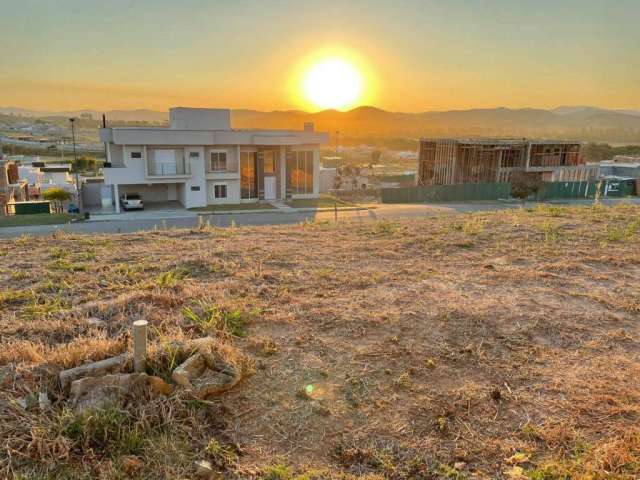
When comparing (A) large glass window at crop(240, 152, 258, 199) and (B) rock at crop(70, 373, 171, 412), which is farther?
(A) large glass window at crop(240, 152, 258, 199)

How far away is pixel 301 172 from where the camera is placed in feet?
119

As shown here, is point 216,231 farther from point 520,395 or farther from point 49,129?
point 49,129

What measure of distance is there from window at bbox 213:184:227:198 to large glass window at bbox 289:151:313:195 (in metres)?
5.37

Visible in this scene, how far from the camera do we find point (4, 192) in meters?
31.2

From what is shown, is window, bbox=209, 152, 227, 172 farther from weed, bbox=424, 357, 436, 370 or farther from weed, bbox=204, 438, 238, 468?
weed, bbox=204, 438, 238, 468

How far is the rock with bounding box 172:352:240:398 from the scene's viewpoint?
312 centimetres

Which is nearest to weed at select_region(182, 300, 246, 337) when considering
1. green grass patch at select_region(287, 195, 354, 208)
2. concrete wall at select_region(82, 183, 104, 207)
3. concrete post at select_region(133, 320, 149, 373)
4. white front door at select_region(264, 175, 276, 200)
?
concrete post at select_region(133, 320, 149, 373)

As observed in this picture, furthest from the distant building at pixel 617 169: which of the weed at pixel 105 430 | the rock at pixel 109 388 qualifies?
the weed at pixel 105 430

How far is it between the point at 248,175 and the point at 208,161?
3170mm

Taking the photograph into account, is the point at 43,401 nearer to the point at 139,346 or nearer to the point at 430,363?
the point at 139,346

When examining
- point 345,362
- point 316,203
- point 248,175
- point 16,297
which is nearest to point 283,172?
point 248,175

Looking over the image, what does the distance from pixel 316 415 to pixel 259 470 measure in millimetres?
598

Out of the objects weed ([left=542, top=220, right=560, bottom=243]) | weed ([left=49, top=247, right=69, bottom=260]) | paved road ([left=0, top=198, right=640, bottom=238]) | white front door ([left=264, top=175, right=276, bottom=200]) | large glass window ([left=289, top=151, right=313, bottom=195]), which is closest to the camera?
weed ([left=49, top=247, right=69, bottom=260])

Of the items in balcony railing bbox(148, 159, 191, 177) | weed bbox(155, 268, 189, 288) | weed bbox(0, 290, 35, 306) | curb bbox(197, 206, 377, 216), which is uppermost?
balcony railing bbox(148, 159, 191, 177)
